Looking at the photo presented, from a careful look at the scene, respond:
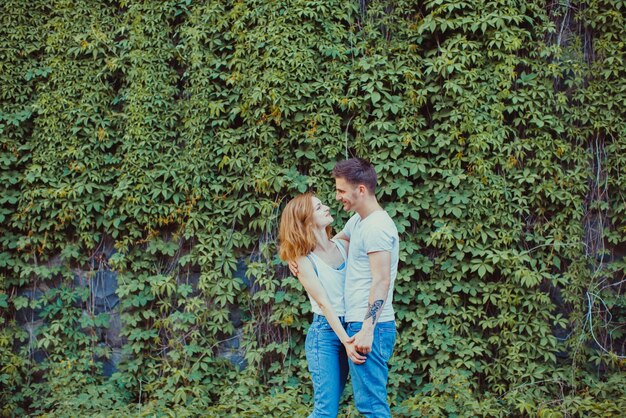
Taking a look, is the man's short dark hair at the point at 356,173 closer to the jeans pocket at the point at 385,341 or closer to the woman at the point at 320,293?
the woman at the point at 320,293

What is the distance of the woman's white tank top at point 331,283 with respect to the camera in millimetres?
2924

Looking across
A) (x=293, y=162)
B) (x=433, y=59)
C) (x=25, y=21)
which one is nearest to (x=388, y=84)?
(x=433, y=59)

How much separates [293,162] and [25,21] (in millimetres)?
3018

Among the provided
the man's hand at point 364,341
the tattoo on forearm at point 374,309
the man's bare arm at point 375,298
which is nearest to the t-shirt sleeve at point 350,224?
the man's bare arm at point 375,298

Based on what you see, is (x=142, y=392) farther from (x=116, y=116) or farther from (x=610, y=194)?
(x=610, y=194)

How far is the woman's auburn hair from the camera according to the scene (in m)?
2.92

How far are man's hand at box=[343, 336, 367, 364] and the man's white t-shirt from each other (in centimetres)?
13

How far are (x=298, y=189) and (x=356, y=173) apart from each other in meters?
1.97

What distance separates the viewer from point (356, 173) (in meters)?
2.84

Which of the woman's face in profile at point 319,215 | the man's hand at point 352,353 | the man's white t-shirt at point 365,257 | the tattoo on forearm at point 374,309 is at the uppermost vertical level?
the woman's face in profile at point 319,215

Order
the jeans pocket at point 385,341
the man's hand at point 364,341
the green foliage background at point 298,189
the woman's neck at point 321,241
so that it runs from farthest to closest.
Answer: the green foliage background at point 298,189, the woman's neck at point 321,241, the jeans pocket at point 385,341, the man's hand at point 364,341

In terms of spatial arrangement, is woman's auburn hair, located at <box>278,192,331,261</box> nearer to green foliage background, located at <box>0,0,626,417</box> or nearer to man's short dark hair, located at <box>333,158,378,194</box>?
man's short dark hair, located at <box>333,158,378,194</box>

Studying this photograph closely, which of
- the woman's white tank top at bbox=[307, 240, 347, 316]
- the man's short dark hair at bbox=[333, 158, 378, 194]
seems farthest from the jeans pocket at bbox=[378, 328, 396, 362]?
the man's short dark hair at bbox=[333, 158, 378, 194]

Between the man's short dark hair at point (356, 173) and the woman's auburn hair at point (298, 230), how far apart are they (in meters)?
0.26
